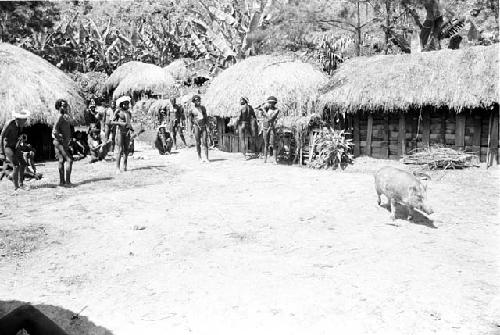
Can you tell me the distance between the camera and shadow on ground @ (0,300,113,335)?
4.28m

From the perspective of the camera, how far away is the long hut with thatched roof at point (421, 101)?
12609mm

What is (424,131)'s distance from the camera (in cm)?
1362

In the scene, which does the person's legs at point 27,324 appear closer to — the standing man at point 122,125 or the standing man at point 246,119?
the standing man at point 122,125

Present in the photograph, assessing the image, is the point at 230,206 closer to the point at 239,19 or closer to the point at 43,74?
the point at 43,74

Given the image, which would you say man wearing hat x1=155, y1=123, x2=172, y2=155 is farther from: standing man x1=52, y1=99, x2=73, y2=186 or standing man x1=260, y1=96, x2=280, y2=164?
standing man x1=52, y1=99, x2=73, y2=186

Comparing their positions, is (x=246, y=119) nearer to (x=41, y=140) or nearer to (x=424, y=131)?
(x=424, y=131)

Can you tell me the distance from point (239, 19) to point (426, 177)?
15147mm

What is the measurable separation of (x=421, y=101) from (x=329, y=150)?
2.83 m

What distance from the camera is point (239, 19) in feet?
77.5

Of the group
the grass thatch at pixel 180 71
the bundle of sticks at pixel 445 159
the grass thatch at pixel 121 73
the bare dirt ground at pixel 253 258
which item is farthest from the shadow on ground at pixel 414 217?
the grass thatch at pixel 121 73

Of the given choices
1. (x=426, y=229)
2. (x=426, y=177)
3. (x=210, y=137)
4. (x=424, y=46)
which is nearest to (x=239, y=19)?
(x=210, y=137)

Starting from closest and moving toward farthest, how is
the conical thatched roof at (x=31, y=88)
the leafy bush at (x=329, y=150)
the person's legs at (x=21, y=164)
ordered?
the person's legs at (x=21, y=164) < the leafy bush at (x=329, y=150) < the conical thatched roof at (x=31, y=88)

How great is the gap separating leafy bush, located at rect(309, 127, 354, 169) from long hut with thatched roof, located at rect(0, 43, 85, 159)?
27.5 feet

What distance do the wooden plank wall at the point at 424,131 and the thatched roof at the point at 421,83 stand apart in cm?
57
